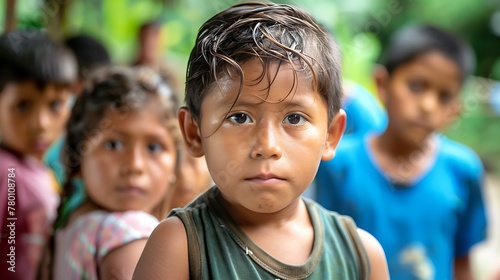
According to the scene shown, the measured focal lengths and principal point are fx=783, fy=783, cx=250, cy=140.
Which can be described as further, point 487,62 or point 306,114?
point 487,62

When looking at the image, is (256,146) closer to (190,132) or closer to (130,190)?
(190,132)

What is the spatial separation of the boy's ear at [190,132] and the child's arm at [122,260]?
1.33 feet

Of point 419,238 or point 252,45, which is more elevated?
point 252,45

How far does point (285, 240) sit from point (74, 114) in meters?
1.11

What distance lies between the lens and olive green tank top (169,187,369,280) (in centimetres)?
153

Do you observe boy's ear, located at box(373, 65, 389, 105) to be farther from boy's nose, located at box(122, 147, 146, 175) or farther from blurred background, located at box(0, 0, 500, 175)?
boy's nose, located at box(122, 147, 146, 175)

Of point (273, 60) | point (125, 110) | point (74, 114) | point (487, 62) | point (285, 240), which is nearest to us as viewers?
point (273, 60)

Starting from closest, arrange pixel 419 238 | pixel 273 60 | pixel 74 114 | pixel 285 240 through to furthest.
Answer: pixel 273 60 → pixel 285 240 → pixel 74 114 → pixel 419 238

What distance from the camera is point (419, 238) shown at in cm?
296

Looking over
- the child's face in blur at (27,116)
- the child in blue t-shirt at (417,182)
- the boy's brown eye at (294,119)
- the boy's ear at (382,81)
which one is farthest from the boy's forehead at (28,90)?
the boy's brown eye at (294,119)

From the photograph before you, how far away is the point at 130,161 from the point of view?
2193 mm

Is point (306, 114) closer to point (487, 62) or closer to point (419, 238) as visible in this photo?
point (419, 238)

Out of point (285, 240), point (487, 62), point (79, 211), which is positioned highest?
point (487, 62)

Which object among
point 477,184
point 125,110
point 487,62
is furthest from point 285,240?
point 487,62
